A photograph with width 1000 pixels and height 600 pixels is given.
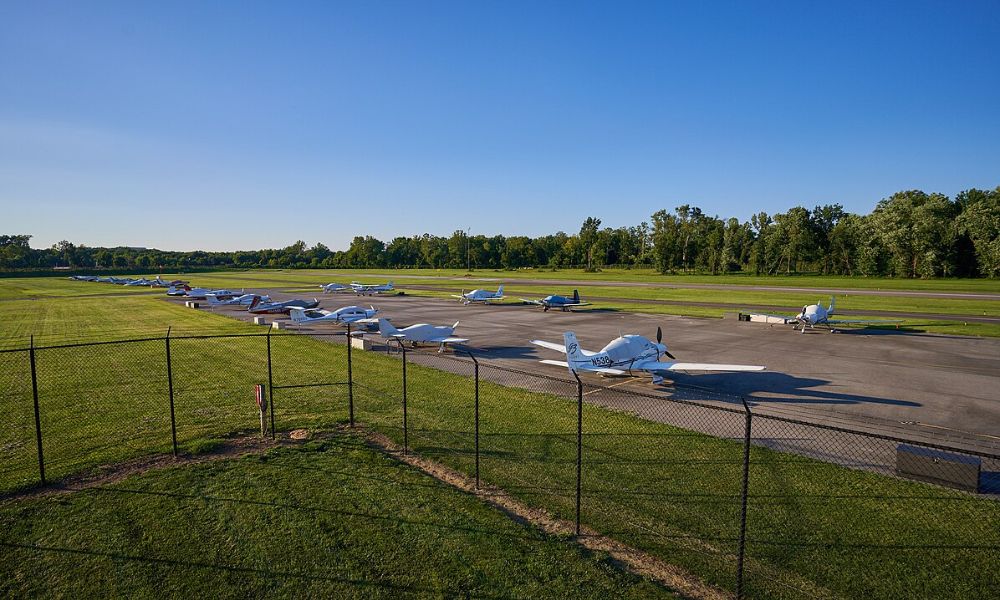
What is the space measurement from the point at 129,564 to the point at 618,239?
172456 mm

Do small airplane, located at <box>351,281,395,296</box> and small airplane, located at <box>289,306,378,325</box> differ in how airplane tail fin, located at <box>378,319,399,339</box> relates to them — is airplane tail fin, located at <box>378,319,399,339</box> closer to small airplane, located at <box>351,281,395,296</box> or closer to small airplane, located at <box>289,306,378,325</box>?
small airplane, located at <box>289,306,378,325</box>

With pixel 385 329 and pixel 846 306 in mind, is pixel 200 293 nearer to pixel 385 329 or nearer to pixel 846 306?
pixel 385 329

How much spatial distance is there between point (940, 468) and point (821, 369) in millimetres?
12708

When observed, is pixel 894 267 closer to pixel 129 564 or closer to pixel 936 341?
pixel 936 341

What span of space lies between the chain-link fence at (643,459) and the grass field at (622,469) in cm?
4

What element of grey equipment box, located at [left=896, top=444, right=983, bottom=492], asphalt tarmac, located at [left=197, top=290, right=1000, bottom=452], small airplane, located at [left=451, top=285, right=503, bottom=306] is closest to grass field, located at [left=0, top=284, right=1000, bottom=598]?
grey equipment box, located at [left=896, top=444, right=983, bottom=492]

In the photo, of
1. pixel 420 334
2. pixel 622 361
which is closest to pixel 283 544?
pixel 622 361

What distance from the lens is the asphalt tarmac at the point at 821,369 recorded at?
14.4 metres

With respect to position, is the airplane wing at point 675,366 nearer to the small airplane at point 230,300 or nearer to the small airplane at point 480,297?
the small airplane at point 480,297

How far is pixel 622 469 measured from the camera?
10.1 metres

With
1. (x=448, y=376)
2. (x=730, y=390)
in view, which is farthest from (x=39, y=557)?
(x=730, y=390)

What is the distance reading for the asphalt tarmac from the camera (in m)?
14.4

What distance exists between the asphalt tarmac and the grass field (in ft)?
9.28

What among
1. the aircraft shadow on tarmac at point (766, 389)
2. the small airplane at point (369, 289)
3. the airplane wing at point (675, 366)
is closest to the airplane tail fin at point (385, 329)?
the airplane wing at point (675, 366)
